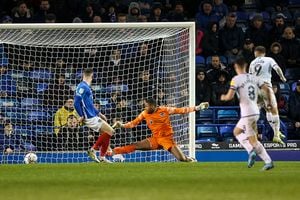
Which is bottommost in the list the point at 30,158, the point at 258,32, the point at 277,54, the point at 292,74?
the point at 30,158

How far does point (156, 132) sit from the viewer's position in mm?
18500

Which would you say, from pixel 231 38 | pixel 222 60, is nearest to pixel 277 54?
pixel 231 38

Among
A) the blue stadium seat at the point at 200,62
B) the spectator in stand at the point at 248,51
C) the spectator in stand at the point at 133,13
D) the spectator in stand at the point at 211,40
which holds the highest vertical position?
the spectator in stand at the point at 133,13

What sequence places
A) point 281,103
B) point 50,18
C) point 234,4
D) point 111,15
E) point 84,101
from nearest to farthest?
point 84,101
point 281,103
point 50,18
point 111,15
point 234,4

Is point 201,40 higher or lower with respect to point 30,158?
higher

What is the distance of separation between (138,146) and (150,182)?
6.79m

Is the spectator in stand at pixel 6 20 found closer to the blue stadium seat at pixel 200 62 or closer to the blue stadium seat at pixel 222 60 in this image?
the blue stadium seat at pixel 200 62

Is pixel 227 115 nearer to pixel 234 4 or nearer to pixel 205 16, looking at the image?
pixel 205 16

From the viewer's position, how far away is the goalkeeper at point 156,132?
59.6 ft

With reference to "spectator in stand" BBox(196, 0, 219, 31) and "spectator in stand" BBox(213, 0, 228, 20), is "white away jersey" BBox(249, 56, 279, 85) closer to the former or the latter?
"spectator in stand" BBox(196, 0, 219, 31)

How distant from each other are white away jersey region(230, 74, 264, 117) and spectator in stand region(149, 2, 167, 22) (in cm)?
870

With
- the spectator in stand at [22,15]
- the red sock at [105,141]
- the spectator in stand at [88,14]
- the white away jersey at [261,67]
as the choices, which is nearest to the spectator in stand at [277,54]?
the spectator in stand at [88,14]

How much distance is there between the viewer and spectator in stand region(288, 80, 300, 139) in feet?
69.4

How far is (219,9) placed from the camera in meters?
23.5
